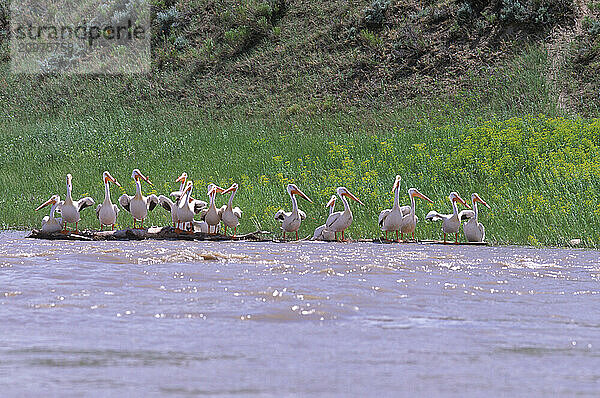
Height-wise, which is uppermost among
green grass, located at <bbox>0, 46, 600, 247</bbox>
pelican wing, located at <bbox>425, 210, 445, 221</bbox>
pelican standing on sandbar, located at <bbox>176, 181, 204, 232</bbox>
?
green grass, located at <bbox>0, 46, 600, 247</bbox>

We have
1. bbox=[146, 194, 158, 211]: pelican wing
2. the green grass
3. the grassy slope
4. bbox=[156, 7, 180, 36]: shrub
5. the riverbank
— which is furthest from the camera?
bbox=[156, 7, 180, 36]: shrub

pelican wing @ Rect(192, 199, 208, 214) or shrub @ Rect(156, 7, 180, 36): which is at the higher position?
shrub @ Rect(156, 7, 180, 36)

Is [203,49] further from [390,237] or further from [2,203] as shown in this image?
[390,237]

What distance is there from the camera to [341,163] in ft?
66.6

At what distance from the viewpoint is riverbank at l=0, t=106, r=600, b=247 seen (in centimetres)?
1488

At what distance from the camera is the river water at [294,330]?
132 inches

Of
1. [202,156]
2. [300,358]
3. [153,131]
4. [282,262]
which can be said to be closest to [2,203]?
[202,156]

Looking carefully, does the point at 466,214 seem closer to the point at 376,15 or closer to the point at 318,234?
the point at 318,234

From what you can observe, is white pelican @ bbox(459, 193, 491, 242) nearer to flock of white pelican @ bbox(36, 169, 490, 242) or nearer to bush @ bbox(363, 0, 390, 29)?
flock of white pelican @ bbox(36, 169, 490, 242)

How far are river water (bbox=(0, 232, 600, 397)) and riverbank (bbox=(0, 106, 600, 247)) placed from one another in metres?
6.45

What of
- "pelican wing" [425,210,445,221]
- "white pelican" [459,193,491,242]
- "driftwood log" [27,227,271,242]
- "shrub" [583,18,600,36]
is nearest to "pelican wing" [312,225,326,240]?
"driftwood log" [27,227,271,242]

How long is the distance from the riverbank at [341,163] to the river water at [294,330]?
645cm

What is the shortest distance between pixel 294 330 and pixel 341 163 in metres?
15.8

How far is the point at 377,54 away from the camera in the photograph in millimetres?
32219
